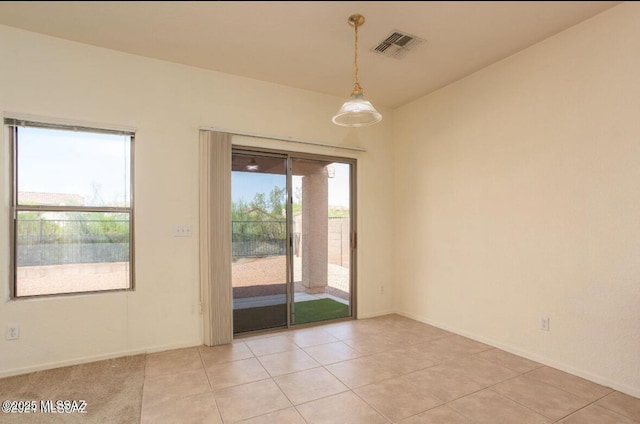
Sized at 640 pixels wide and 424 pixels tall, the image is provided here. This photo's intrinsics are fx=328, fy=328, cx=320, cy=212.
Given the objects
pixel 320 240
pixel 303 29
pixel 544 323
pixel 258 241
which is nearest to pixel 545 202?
pixel 544 323

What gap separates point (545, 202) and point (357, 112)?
200cm

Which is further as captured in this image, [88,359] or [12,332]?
[88,359]

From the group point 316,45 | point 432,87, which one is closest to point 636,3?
point 432,87

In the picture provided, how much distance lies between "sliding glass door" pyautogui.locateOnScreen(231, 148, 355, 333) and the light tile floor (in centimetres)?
53

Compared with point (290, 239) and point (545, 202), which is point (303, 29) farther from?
point (545, 202)

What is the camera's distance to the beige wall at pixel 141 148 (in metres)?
2.90

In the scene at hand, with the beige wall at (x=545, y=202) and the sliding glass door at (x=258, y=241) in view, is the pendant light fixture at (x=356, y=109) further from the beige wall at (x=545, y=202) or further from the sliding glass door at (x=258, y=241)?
the beige wall at (x=545, y=202)

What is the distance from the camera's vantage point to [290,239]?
411 centimetres

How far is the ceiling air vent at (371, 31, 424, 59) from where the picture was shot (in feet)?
9.76

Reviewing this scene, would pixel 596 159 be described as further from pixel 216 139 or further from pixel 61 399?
pixel 61 399

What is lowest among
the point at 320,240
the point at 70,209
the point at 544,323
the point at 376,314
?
the point at 376,314

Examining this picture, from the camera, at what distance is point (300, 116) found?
4.18 meters

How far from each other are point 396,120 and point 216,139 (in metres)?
2.69

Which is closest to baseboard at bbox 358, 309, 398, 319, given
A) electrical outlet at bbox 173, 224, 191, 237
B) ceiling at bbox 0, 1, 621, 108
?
electrical outlet at bbox 173, 224, 191, 237
